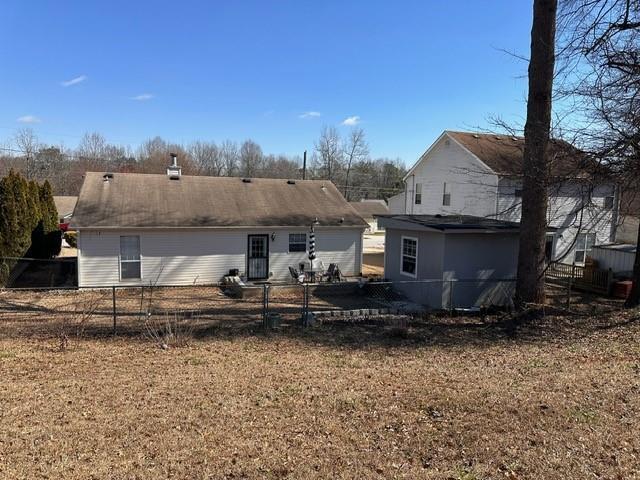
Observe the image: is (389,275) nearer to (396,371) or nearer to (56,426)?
(396,371)

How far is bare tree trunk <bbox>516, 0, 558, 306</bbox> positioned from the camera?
11.2 metres

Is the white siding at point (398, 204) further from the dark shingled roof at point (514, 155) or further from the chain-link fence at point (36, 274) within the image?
the chain-link fence at point (36, 274)

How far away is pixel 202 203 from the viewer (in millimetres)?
20734

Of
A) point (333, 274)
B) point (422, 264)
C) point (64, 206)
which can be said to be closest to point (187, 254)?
point (333, 274)

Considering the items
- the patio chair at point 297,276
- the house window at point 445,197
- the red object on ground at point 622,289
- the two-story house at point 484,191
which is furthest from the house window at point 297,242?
the red object on ground at point 622,289

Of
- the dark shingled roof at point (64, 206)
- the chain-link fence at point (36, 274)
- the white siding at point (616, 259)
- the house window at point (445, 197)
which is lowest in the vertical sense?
the chain-link fence at point (36, 274)

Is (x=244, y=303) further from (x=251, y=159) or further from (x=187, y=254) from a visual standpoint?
(x=251, y=159)

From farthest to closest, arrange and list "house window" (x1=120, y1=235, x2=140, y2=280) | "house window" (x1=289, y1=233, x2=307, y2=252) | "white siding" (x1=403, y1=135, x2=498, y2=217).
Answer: "white siding" (x1=403, y1=135, x2=498, y2=217), "house window" (x1=289, y1=233, x2=307, y2=252), "house window" (x1=120, y1=235, x2=140, y2=280)

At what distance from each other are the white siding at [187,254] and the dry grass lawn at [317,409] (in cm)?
827

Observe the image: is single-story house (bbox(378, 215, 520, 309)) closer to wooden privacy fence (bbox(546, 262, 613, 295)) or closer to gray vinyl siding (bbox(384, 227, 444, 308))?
gray vinyl siding (bbox(384, 227, 444, 308))

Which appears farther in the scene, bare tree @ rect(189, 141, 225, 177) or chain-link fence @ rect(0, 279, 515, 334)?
bare tree @ rect(189, 141, 225, 177)

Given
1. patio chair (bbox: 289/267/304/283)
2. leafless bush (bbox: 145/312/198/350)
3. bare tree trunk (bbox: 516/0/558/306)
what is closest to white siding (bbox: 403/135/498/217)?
patio chair (bbox: 289/267/304/283)

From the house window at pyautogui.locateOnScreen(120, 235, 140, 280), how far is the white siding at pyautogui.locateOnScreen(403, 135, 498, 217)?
14.9 meters

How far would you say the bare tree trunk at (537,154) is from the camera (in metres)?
11.2
